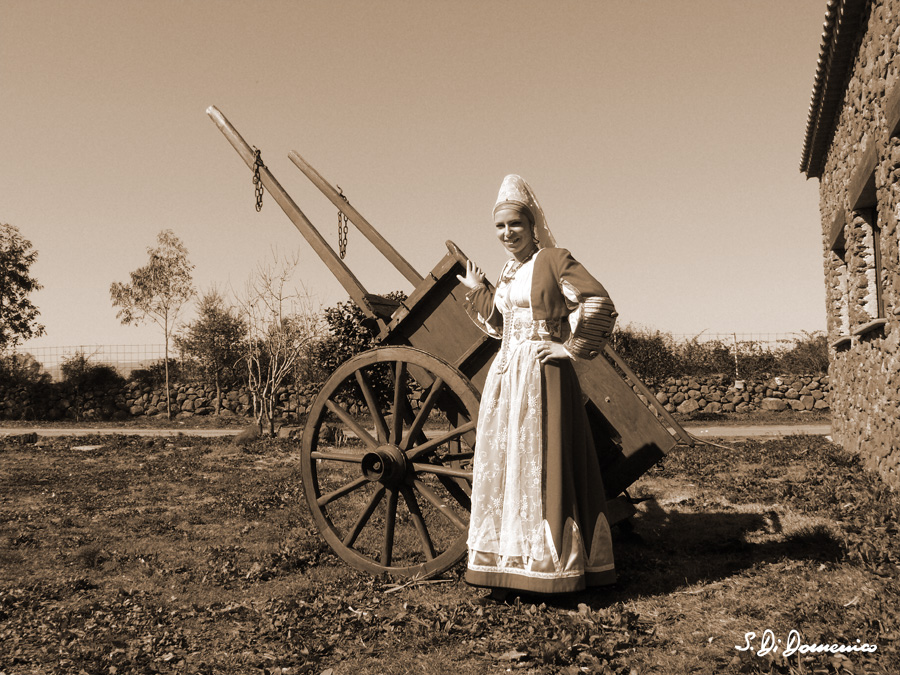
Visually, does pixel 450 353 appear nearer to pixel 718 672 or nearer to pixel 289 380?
pixel 718 672

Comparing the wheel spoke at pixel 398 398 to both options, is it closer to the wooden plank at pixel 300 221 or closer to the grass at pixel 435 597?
the wooden plank at pixel 300 221

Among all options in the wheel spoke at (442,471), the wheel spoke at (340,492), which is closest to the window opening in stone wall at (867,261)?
the wheel spoke at (442,471)

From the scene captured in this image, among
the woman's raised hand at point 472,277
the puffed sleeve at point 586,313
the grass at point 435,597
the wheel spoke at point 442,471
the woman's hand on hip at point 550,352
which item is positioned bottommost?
the grass at point 435,597

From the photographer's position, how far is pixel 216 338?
73.2 feet

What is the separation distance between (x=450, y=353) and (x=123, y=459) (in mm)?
9365

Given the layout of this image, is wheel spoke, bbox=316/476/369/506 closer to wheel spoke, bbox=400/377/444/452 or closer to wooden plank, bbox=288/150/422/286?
wheel spoke, bbox=400/377/444/452

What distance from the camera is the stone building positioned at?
19.7ft

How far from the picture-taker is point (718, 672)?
2.71 metres

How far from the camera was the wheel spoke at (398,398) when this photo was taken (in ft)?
13.8

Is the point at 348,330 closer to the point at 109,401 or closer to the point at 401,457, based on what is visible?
the point at 401,457

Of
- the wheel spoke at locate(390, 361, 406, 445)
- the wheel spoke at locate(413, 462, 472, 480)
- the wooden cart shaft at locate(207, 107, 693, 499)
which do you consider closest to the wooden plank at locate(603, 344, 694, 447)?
the wooden cart shaft at locate(207, 107, 693, 499)

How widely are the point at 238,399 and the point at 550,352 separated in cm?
2057

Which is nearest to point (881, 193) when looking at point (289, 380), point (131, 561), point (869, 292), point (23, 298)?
point (869, 292)

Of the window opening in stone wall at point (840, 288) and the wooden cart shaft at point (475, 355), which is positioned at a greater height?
the window opening in stone wall at point (840, 288)
